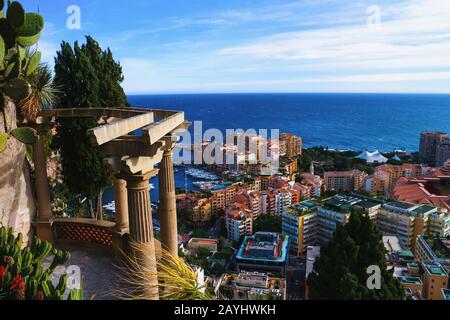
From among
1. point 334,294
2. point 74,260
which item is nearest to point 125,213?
point 74,260

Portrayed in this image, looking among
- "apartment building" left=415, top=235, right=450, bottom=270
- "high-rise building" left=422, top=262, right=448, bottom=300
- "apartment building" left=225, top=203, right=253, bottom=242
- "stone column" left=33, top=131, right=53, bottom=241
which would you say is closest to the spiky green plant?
"stone column" left=33, top=131, right=53, bottom=241

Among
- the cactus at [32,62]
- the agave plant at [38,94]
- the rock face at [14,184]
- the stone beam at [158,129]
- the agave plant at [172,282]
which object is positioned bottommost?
the agave plant at [172,282]

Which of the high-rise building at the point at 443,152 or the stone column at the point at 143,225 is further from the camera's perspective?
the high-rise building at the point at 443,152

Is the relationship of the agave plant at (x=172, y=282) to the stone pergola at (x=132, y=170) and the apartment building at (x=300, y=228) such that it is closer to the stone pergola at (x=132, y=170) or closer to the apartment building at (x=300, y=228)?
the stone pergola at (x=132, y=170)

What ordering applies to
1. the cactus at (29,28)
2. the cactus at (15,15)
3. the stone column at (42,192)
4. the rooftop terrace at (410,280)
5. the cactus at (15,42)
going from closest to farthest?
the cactus at (15,15) → the cactus at (15,42) → the cactus at (29,28) → the stone column at (42,192) → the rooftop terrace at (410,280)

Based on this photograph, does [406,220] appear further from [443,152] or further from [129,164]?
[443,152]

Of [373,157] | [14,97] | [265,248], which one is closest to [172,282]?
[14,97]

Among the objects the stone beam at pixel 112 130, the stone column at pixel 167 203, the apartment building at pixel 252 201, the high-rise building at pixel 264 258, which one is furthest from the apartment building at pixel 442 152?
A: the stone beam at pixel 112 130
